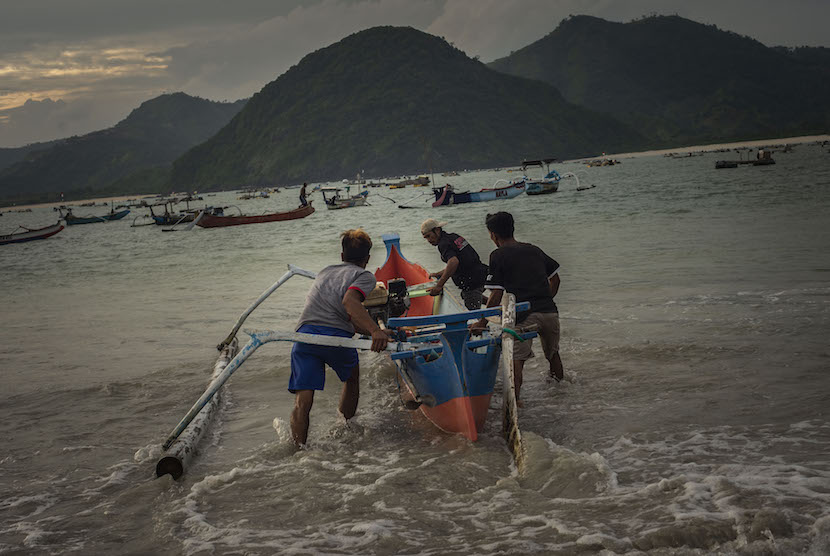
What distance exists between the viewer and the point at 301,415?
5.82m

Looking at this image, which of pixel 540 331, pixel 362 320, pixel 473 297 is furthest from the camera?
pixel 473 297

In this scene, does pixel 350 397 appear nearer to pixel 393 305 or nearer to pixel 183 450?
pixel 393 305

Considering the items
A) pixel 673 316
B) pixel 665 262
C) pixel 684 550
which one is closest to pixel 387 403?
pixel 684 550

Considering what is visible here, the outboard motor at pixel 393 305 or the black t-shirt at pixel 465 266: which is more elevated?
the black t-shirt at pixel 465 266

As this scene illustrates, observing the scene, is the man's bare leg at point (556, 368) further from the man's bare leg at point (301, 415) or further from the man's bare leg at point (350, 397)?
the man's bare leg at point (301, 415)

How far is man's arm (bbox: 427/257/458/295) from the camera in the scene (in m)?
7.87

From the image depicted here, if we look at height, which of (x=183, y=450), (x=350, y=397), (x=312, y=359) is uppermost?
(x=312, y=359)

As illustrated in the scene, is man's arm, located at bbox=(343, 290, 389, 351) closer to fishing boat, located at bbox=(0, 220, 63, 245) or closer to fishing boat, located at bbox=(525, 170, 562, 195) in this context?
fishing boat, located at bbox=(525, 170, 562, 195)

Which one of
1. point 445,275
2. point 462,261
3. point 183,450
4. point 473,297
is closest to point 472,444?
point 445,275

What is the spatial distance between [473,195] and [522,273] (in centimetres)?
5476

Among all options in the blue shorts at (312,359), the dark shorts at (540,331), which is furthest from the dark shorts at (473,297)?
the blue shorts at (312,359)

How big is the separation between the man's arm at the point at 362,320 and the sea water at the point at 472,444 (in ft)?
4.10

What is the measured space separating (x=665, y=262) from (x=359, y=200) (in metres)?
56.3

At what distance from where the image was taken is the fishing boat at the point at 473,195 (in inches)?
2328
